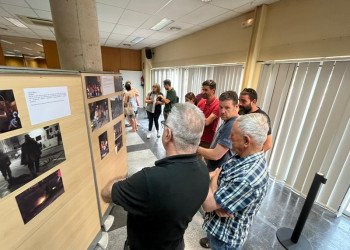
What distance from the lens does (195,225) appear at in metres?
1.93

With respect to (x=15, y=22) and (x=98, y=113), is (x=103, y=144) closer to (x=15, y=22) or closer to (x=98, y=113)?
(x=98, y=113)

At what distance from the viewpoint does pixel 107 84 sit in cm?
174

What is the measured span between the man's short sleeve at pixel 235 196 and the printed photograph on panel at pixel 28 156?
3.56ft

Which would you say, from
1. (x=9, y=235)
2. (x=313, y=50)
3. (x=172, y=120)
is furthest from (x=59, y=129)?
(x=313, y=50)

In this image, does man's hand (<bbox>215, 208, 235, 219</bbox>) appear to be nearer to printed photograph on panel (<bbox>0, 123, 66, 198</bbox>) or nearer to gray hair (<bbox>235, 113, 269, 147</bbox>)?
gray hair (<bbox>235, 113, 269, 147</bbox>)

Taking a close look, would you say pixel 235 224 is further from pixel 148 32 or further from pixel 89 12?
pixel 148 32

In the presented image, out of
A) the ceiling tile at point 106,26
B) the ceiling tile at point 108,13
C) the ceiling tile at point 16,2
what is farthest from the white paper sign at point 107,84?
the ceiling tile at point 106,26

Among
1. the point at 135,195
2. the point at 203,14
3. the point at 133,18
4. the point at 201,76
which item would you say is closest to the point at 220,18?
the point at 203,14

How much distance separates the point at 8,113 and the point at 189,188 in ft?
3.12

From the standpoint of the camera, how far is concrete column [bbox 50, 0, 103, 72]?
143 centimetres

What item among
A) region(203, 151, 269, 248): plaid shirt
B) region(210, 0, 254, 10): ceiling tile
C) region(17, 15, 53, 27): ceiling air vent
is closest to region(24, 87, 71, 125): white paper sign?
region(203, 151, 269, 248): plaid shirt

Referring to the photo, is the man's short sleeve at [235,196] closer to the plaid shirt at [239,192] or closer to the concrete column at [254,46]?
the plaid shirt at [239,192]

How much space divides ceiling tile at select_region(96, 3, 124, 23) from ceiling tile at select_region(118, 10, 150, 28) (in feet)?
0.38

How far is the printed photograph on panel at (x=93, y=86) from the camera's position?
1.38 meters
